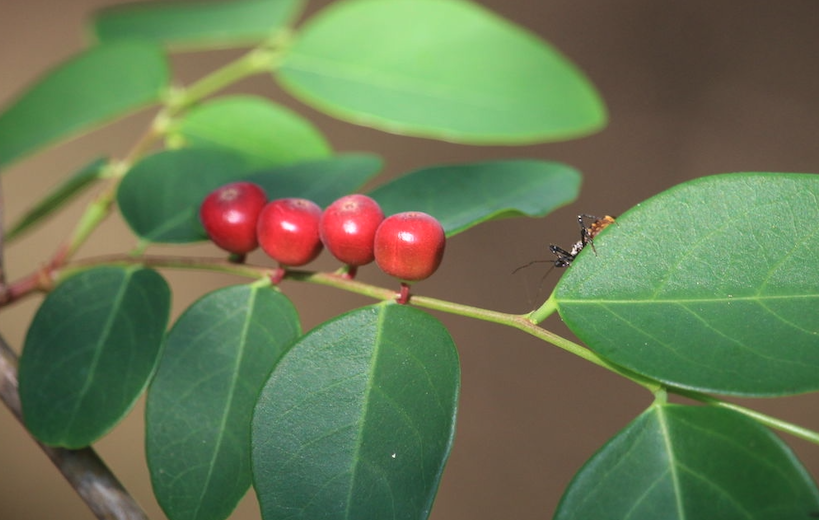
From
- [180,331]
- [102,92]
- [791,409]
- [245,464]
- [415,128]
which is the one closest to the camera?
[245,464]

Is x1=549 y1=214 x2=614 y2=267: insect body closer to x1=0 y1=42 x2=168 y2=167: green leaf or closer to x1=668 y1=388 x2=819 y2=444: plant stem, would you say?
x1=668 y1=388 x2=819 y2=444: plant stem

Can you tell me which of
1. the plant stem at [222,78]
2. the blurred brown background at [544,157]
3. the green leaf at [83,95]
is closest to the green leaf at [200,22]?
the plant stem at [222,78]

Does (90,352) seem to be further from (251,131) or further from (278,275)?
(251,131)

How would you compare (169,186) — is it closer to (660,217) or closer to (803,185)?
(660,217)

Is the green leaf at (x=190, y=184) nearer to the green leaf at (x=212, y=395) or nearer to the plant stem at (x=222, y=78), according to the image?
the green leaf at (x=212, y=395)

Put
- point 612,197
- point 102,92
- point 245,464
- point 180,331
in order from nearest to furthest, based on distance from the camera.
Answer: point 245,464 < point 180,331 < point 102,92 < point 612,197

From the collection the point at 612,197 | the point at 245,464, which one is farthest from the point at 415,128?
the point at 612,197

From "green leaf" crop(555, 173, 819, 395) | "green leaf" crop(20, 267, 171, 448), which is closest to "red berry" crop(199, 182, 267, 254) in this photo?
"green leaf" crop(20, 267, 171, 448)
